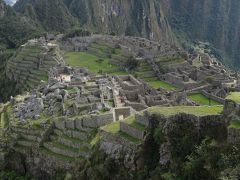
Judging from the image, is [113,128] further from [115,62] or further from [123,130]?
[115,62]

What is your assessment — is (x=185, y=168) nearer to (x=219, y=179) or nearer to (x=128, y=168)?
(x=219, y=179)

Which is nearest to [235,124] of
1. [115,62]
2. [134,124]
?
[134,124]

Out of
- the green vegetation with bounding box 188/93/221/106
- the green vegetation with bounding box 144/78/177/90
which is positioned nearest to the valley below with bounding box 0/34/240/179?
the green vegetation with bounding box 188/93/221/106

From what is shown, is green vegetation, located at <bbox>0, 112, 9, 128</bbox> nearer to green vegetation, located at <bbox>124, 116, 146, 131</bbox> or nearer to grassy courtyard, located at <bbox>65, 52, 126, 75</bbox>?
green vegetation, located at <bbox>124, 116, 146, 131</bbox>

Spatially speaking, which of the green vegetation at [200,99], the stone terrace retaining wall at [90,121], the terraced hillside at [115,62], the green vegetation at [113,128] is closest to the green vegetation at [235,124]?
the green vegetation at [113,128]

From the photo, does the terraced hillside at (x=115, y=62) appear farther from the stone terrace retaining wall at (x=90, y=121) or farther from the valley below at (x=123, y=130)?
the stone terrace retaining wall at (x=90, y=121)

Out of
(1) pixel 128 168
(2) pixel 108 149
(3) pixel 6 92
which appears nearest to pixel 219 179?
(1) pixel 128 168
